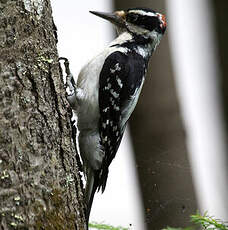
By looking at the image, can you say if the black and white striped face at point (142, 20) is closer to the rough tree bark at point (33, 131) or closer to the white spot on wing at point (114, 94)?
the white spot on wing at point (114, 94)

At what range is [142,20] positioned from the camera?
4414 millimetres

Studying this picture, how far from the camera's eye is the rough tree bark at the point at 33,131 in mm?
2445

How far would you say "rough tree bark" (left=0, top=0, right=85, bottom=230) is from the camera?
2445 mm

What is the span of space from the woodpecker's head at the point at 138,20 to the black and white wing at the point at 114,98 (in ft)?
1.46

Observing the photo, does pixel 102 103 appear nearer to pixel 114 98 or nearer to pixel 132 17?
pixel 114 98

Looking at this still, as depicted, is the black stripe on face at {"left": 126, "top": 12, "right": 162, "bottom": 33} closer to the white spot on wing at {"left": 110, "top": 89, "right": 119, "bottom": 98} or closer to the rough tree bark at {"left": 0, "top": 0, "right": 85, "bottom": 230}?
the white spot on wing at {"left": 110, "top": 89, "right": 119, "bottom": 98}

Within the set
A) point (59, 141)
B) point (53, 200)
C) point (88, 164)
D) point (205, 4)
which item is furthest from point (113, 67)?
point (205, 4)

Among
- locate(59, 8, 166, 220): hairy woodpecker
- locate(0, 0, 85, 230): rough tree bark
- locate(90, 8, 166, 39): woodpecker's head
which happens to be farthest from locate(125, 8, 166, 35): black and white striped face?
locate(0, 0, 85, 230): rough tree bark

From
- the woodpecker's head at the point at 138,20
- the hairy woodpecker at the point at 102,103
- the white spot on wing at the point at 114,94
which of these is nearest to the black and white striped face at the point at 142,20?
the woodpecker's head at the point at 138,20

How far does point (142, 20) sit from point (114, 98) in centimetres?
87

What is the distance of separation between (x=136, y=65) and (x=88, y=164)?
0.86 metres

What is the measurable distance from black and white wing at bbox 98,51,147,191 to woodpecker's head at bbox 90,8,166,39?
44 centimetres

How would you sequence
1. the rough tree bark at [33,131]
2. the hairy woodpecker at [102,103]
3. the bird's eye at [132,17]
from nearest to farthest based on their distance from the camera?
the rough tree bark at [33,131], the hairy woodpecker at [102,103], the bird's eye at [132,17]

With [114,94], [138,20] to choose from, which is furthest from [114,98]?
[138,20]
